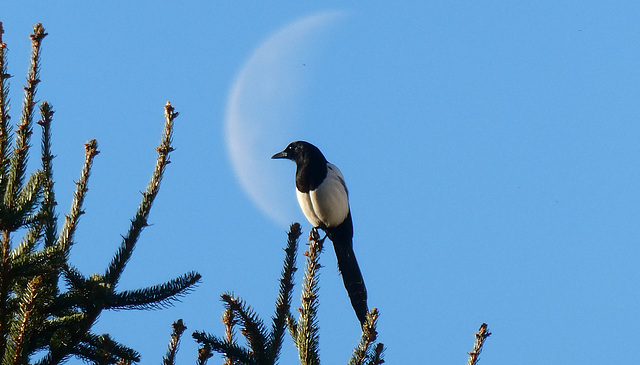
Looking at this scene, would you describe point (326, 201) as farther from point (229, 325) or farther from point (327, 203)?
point (229, 325)

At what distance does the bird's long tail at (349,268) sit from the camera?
17.6ft

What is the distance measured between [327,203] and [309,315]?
3340 mm

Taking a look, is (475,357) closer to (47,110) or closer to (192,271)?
(192,271)

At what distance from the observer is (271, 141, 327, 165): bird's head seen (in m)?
6.55

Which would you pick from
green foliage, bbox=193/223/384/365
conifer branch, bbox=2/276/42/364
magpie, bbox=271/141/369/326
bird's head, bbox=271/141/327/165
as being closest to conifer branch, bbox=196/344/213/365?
green foliage, bbox=193/223/384/365

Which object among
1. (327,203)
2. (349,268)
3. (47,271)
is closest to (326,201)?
(327,203)

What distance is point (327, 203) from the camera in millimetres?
6160

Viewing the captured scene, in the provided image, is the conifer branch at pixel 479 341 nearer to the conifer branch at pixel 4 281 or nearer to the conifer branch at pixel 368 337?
the conifer branch at pixel 368 337

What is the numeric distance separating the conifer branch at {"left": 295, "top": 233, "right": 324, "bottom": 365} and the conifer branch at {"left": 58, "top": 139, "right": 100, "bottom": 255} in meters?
0.93

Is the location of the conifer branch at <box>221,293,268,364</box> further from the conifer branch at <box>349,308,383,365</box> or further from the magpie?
the magpie

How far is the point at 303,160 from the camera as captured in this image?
6.58 meters

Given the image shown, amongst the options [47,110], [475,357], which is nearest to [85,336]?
[47,110]

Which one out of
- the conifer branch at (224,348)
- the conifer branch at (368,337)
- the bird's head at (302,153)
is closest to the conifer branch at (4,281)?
the conifer branch at (224,348)

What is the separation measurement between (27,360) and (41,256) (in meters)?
0.34
